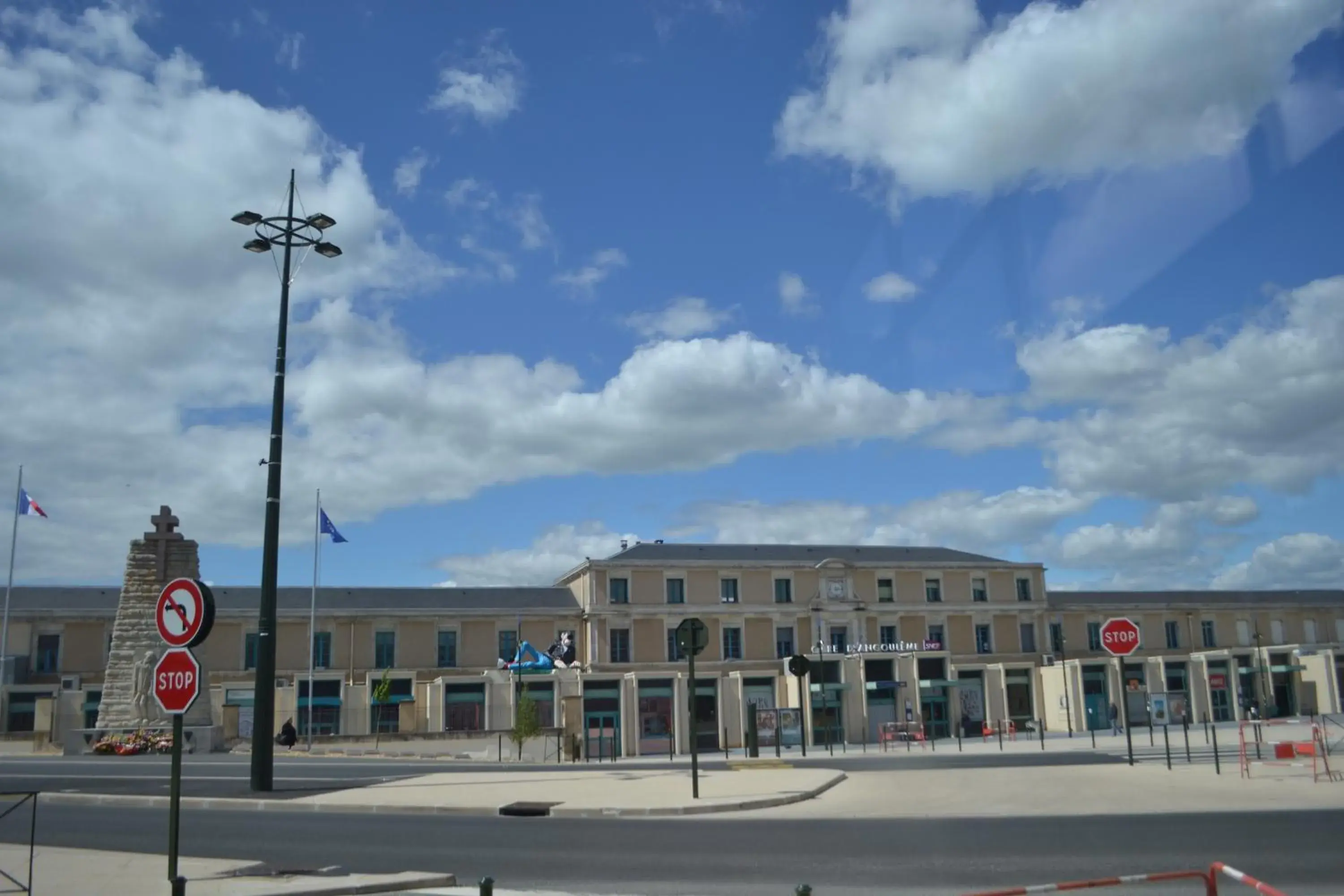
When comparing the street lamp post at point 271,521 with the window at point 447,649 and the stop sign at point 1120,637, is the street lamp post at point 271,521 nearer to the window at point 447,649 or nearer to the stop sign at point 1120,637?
the stop sign at point 1120,637


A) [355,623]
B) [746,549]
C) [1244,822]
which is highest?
[746,549]

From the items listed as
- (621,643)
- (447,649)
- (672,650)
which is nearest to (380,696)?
(447,649)

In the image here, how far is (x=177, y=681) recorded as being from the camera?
9.52m

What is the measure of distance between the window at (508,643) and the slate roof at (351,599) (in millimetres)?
1297

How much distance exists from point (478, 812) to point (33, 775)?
563 inches

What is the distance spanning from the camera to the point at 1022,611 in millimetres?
74750

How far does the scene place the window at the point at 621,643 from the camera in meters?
68.2

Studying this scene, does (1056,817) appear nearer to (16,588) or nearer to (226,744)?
(226,744)

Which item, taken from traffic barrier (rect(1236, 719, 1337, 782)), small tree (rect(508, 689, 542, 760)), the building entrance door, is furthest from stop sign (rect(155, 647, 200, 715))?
the building entrance door

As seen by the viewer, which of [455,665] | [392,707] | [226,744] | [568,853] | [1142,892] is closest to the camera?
[1142,892]

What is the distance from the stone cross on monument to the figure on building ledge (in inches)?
820

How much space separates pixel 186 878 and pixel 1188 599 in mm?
79387

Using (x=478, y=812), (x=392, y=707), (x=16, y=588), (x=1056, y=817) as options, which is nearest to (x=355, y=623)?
(x=392, y=707)

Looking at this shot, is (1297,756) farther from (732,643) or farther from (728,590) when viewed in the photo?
(728,590)
